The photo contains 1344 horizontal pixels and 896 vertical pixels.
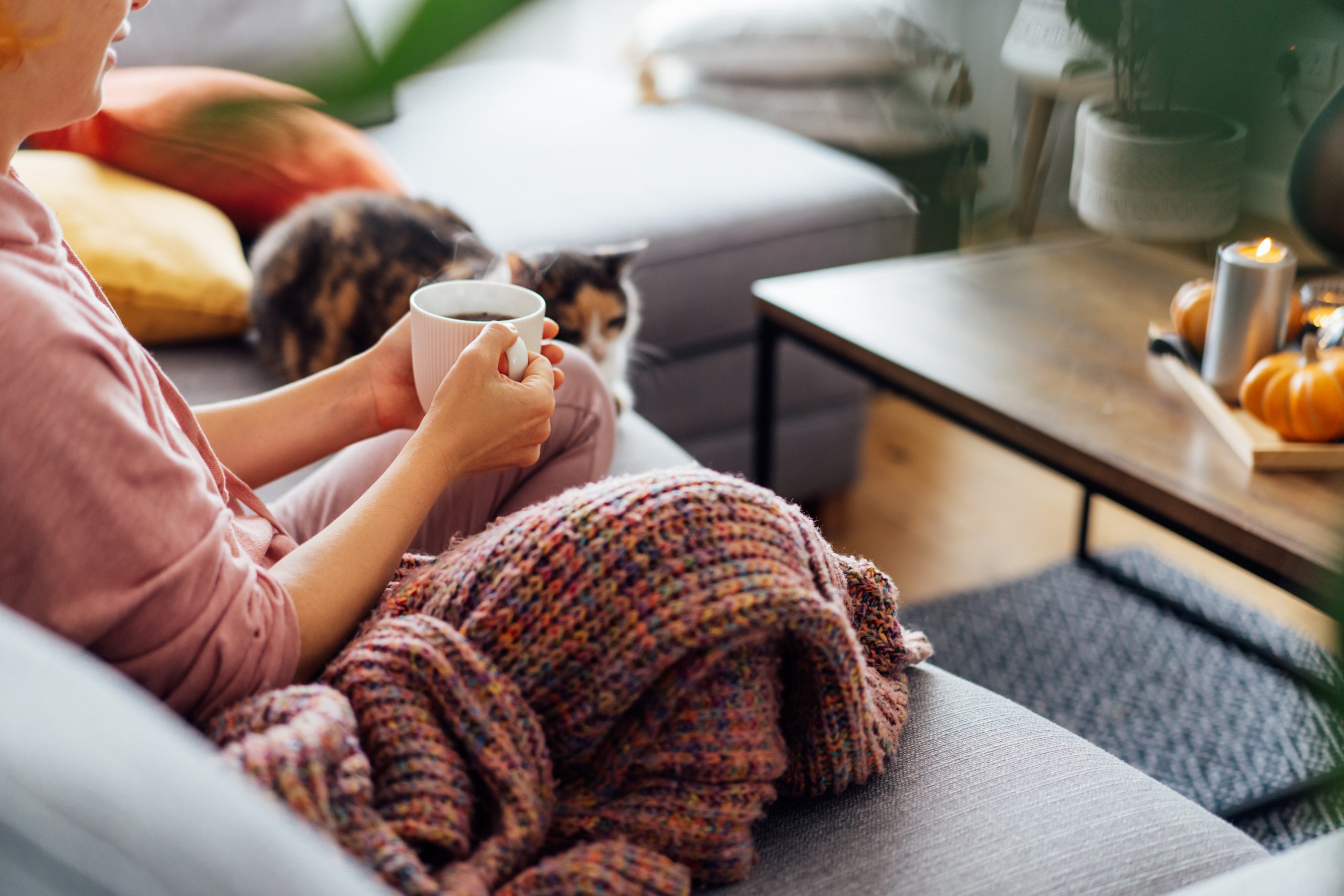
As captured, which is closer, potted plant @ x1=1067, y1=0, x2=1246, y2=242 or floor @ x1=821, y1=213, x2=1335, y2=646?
potted plant @ x1=1067, y1=0, x2=1246, y2=242

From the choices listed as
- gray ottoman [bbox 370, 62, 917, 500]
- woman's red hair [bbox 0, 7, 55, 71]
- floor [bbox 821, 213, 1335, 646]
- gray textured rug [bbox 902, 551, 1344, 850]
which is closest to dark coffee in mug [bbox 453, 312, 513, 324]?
woman's red hair [bbox 0, 7, 55, 71]

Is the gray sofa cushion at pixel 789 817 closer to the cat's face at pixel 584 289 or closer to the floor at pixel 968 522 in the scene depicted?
the cat's face at pixel 584 289

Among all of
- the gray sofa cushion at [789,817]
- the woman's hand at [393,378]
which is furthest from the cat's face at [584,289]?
the gray sofa cushion at [789,817]

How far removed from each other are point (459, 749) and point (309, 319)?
0.97 meters

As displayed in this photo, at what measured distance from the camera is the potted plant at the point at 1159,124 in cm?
17

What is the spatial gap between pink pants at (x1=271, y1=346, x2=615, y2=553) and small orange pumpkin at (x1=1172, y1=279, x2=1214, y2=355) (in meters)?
0.70

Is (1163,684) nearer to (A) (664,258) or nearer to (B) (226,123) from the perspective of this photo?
(A) (664,258)

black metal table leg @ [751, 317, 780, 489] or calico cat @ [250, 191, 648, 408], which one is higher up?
calico cat @ [250, 191, 648, 408]

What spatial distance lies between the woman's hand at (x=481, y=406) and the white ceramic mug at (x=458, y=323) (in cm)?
2

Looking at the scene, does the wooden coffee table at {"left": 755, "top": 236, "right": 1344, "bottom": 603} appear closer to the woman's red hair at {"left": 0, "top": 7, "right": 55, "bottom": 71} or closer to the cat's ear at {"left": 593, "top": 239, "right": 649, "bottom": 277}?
the cat's ear at {"left": 593, "top": 239, "right": 649, "bottom": 277}

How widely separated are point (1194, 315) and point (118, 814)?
4.07 ft

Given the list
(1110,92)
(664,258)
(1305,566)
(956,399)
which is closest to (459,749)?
(1110,92)

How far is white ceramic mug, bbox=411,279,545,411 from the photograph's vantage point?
2.35 feet

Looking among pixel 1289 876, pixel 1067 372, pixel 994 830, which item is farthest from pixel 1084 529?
pixel 1289 876
